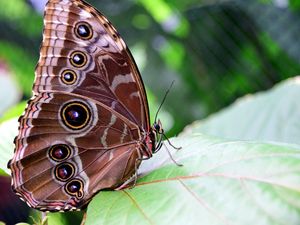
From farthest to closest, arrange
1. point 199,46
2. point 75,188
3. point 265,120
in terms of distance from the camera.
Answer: point 199,46 → point 265,120 → point 75,188

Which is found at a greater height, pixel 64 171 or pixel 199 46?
pixel 64 171

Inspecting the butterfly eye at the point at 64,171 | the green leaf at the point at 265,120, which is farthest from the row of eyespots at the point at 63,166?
the green leaf at the point at 265,120

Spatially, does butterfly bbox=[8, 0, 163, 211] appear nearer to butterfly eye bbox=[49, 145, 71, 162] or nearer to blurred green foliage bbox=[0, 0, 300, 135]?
butterfly eye bbox=[49, 145, 71, 162]

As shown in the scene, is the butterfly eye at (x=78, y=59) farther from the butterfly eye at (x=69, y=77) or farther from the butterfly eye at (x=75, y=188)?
the butterfly eye at (x=75, y=188)

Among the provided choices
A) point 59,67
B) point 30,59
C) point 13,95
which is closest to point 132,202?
point 59,67

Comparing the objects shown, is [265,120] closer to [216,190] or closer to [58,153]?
[58,153]

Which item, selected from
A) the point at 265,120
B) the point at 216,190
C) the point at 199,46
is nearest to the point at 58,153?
the point at 216,190
